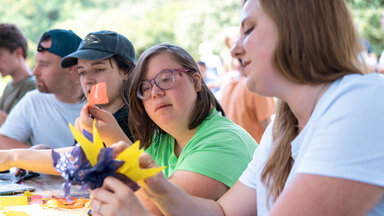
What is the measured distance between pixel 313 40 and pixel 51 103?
105 inches

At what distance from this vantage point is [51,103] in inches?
134

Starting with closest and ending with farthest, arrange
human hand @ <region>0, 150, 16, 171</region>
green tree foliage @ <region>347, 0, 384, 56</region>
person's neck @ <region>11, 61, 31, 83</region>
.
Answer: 1. human hand @ <region>0, 150, 16, 171</region>
2. person's neck @ <region>11, 61, 31, 83</region>
3. green tree foliage @ <region>347, 0, 384, 56</region>

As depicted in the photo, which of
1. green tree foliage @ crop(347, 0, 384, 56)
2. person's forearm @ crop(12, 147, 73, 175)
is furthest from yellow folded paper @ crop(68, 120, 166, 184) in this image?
green tree foliage @ crop(347, 0, 384, 56)

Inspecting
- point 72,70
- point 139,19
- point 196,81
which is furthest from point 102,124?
point 139,19

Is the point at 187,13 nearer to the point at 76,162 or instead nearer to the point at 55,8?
the point at 55,8

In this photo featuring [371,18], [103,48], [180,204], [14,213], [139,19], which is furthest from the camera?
[139,19]

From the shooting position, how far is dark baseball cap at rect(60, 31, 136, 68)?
256cm

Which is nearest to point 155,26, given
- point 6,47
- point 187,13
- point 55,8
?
point 187,13

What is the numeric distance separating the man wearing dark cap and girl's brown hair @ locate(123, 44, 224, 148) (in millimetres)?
1326

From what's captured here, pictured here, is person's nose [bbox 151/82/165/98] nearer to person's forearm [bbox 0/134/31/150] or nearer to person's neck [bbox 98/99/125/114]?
person's neck [bbox 98/99/125/114]

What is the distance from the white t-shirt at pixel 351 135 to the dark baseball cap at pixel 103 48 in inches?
66.5

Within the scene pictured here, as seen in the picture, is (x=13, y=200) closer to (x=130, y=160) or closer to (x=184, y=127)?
(x=184, y=127)

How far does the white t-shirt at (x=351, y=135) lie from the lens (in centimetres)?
100

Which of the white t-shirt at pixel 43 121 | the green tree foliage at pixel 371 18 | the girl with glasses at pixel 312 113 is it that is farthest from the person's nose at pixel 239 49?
the green tree foliage at pixel 371 18
